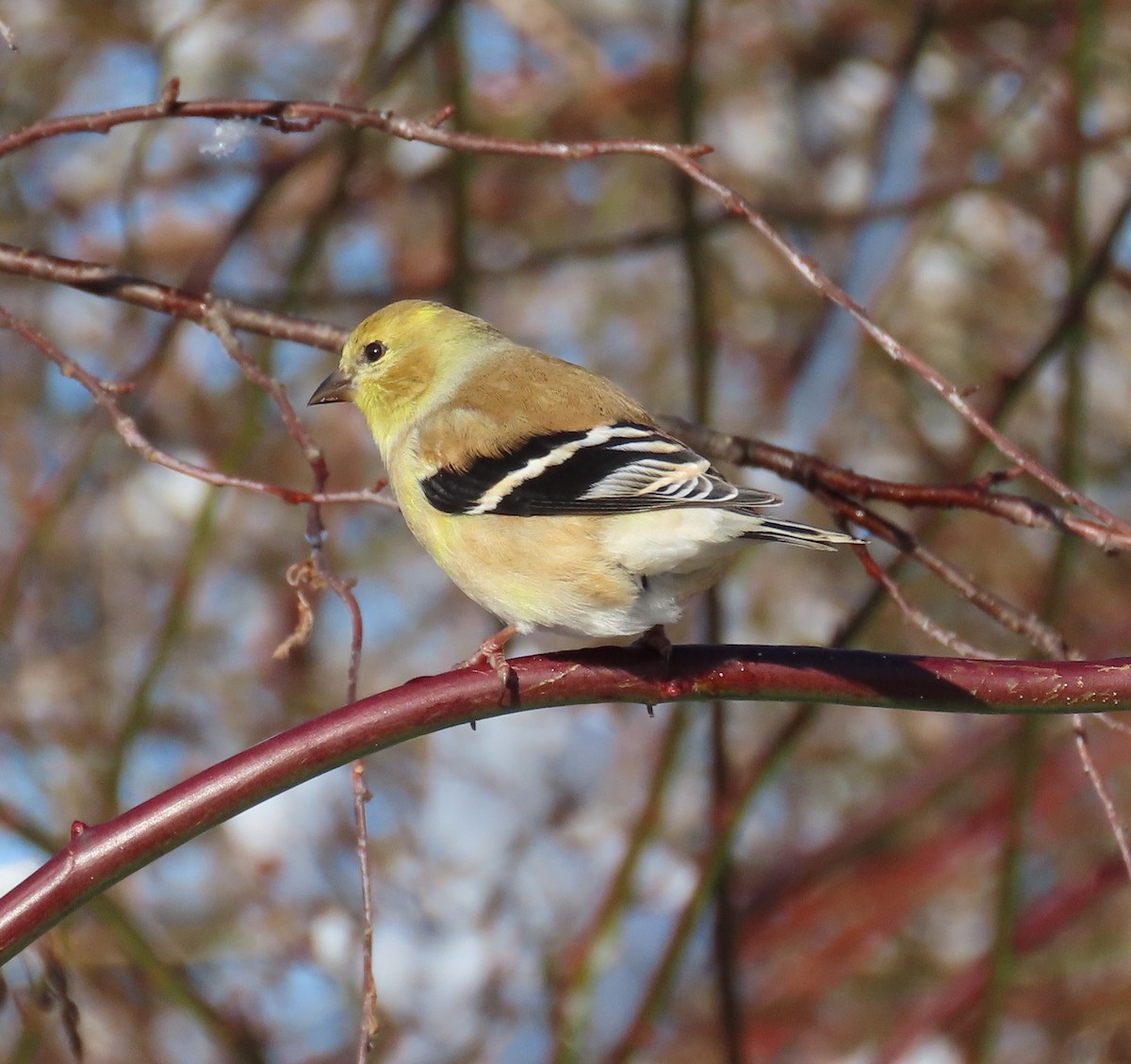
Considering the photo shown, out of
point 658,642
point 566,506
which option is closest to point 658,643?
point 658,642

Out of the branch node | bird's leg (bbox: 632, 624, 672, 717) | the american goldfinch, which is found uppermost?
the branch node

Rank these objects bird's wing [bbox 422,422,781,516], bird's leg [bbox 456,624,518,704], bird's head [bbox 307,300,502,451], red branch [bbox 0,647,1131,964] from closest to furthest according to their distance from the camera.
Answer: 1. red branch [bbox 0,647,1131,964]
2. bird's leg [bbox 456,624,518,704]
3. bird's wing [bbox 422,422,781,516]
4. bird's head [bbox 307,300,502,451]

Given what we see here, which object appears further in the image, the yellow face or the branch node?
the yellow face

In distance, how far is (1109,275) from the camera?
390 cm

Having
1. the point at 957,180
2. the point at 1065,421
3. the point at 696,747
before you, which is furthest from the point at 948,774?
the point at 957,180

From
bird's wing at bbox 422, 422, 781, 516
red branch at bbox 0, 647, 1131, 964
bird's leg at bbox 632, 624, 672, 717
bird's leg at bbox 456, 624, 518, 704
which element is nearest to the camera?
red branch at bbox 0, 647, 1131, 964

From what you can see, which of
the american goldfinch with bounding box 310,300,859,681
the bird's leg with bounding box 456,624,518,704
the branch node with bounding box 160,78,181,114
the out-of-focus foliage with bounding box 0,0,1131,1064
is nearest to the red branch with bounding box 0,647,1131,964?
the bird's leg with bounding box 456,624,518,704

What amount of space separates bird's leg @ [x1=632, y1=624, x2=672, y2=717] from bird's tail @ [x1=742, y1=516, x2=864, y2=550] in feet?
0.81

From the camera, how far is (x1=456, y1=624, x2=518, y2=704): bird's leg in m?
2.19

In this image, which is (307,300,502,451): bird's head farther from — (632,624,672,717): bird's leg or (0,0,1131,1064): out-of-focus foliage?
(0,0,1131,1064): out-of-focus foliage

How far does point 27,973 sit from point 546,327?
5.35 metres

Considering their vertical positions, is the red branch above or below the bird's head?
below

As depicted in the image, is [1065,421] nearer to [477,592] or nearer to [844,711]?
[477,592]

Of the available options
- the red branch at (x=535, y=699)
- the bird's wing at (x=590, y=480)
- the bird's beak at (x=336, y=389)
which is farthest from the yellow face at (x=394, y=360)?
the red branch at (x=535, y=699)
